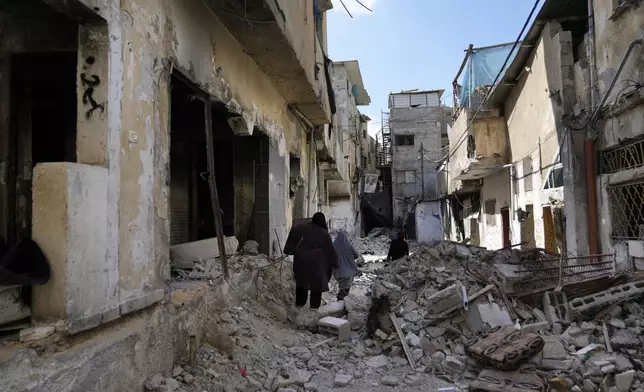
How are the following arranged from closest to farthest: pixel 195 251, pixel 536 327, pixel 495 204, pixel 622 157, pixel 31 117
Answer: pixel 31 117 < pixel 536 327 < pixel 195 251 < pixel 622 157 < pixel 495 204

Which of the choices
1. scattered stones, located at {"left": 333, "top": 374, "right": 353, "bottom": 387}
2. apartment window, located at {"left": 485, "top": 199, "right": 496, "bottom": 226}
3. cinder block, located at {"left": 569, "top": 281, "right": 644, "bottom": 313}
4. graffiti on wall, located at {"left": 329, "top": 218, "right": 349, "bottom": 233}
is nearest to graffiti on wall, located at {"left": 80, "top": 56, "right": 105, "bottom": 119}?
scattered stones, located at {"left": 333, "top": 374, "right": 353, "bottom": 387}

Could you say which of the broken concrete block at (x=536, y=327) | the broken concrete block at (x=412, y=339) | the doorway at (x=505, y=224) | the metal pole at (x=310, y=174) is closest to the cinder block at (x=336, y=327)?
the broken concrete block at (x=412, y=339)

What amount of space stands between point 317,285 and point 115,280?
12.0 feet

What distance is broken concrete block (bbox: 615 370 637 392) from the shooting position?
406 centimetres

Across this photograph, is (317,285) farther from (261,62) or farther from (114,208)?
(114,208)

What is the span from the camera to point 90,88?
284 cm

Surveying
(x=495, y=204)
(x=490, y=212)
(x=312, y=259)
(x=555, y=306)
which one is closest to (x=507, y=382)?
(x=555, y=306)

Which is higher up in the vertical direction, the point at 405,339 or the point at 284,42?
the point at 284,42

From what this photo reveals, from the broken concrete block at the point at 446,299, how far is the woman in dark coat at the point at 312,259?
1529 mm

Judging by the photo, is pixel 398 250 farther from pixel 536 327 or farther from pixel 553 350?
pixel 553 350

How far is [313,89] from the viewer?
25.6 ft

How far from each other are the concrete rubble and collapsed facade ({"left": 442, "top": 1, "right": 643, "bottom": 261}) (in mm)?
3206

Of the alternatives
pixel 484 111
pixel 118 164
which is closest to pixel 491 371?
pixel 118 164

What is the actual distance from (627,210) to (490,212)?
8.24 meters
